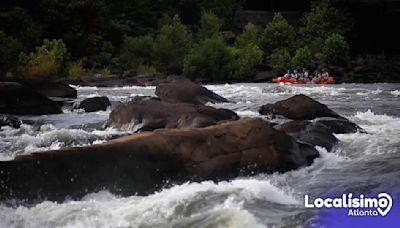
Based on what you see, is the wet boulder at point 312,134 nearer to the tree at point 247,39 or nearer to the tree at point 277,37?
the tree at point 247,39

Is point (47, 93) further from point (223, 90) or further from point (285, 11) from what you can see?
point (285, 11)

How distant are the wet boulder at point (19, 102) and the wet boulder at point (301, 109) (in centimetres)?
635

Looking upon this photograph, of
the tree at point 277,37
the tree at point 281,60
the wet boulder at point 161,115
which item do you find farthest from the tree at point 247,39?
the wet boulder at point 161,115

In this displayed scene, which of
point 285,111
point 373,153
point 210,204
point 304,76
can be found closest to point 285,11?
point 304,76

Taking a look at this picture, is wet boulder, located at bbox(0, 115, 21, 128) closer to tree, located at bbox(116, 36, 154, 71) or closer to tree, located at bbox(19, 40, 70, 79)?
tree, located at bbox(19, 40, 70, 79)

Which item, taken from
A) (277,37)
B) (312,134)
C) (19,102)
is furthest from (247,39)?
(312,134)

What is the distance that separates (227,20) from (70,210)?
39841mm

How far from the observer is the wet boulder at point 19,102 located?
14.5m

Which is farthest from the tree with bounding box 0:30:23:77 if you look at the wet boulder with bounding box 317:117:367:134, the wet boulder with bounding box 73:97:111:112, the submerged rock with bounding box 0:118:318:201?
the submerged rock with bounding box 0:118:318:201

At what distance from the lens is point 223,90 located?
75.5 feet

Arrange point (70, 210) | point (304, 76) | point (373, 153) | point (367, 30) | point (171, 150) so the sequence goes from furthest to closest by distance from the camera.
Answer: point (367, 30)
point (304, 76)
point (373, 153)
point (171, 150)
point (70, 210)

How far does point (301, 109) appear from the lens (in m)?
12.1

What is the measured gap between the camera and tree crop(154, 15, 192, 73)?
112 ft

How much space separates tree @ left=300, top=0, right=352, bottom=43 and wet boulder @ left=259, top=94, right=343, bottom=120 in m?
26.5
